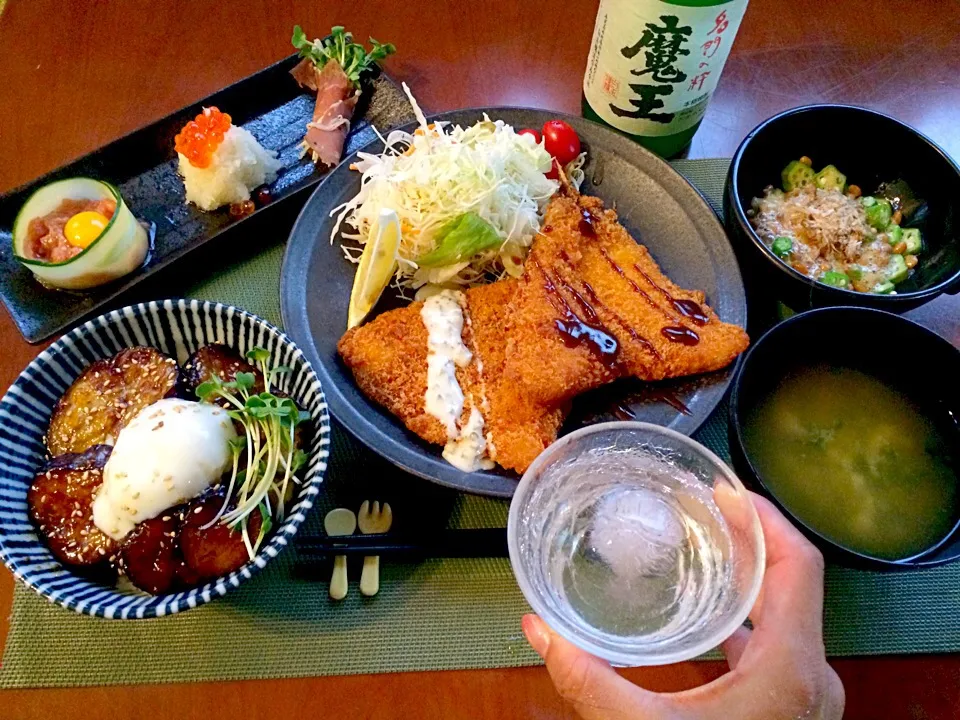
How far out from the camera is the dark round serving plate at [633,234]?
145 cm

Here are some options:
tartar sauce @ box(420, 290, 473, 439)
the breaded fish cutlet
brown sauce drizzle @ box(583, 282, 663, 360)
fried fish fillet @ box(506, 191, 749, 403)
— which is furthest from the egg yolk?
brown sauce drizzle @ box(583, 282, 663, 360)

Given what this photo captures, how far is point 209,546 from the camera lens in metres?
1.17

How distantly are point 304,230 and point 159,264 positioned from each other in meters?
0.42

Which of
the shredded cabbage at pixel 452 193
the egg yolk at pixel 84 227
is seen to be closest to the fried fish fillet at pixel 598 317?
the shredded cabbage at pixel 452 193

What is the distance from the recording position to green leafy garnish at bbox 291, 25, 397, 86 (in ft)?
7.06

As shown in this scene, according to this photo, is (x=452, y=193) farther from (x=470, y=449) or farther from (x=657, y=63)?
(x=470, y=449)

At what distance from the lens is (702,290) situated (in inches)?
67.7

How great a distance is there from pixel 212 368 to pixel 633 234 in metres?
1.15

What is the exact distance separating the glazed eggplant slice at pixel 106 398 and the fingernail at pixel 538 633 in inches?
31.6

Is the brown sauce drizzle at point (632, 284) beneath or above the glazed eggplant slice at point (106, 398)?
above

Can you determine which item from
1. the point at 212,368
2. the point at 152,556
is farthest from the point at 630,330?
the point at 152,556

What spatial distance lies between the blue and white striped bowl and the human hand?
0.53m

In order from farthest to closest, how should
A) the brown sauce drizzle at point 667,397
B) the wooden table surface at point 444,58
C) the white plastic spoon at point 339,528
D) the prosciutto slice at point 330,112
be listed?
the wooden table surface at point 444,58
the prosciutto slice at point 330,112
the brown sauce drizzle at point 667,397
the white plastic spoon at point 339,528

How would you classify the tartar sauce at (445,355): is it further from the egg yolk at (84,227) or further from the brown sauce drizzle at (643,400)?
the egg yolk at (84,227)
